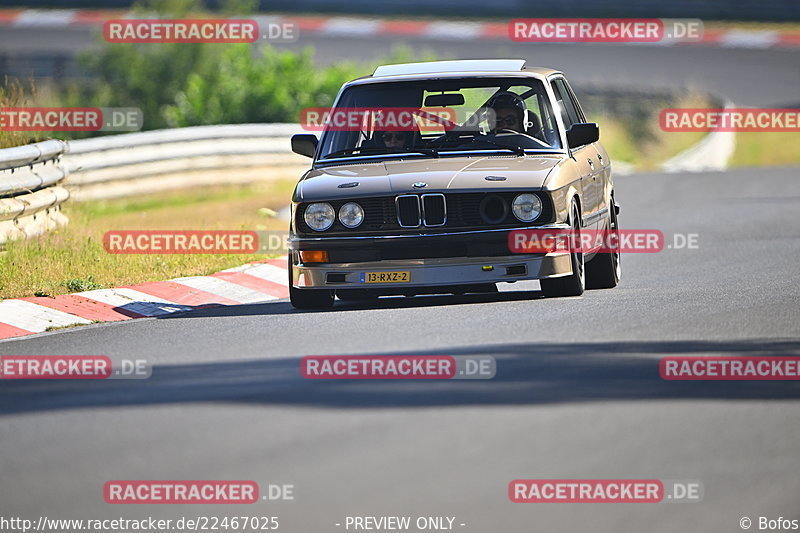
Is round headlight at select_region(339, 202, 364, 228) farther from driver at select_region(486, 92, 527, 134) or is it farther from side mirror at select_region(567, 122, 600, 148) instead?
side mirror at select_region(567, 122, 600, 148)

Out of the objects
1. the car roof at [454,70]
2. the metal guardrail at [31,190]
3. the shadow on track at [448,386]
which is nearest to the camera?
the shadow on track at [448,386]

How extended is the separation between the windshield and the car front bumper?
1.21 meters

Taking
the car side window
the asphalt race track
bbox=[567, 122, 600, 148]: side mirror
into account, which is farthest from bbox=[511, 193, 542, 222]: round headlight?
the car side window

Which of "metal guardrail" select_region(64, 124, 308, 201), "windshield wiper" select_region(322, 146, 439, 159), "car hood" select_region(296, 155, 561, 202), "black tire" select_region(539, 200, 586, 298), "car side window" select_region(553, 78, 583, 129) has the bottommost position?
"metal guardrail" select_region(64, 124, 308, 201)

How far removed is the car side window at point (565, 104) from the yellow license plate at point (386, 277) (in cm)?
224

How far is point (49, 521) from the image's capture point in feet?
18.0

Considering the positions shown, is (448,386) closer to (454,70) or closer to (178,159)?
(454,70)

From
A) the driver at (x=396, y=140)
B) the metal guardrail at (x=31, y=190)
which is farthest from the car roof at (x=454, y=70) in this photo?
the metal guardrail at (x=31, y=190)

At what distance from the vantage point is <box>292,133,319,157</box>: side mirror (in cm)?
1182

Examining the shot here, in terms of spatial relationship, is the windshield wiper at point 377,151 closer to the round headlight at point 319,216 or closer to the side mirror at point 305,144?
the side mirror at point 305,144

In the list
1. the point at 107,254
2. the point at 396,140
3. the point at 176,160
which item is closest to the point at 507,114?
the point at 396,140

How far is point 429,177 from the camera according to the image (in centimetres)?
1051

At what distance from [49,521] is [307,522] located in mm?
931

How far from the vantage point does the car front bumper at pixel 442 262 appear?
33.5 ft
